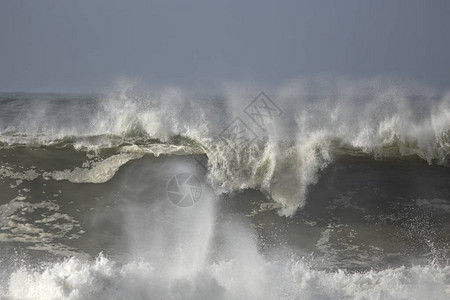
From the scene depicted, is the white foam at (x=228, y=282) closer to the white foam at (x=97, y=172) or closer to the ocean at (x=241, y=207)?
the ocean at (x=241, y=207)

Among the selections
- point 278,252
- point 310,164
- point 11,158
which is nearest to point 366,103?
point 310,164

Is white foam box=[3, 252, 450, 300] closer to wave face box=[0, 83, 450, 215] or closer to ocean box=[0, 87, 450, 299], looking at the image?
ocean box=[0, 87, 450, 299]

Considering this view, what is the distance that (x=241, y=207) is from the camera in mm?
8117

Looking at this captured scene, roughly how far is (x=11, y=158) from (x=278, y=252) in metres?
5.24

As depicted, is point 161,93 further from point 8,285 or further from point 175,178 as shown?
point 8,285

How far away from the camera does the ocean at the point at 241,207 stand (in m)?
7.05

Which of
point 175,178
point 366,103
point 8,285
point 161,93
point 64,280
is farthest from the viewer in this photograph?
point 161,93

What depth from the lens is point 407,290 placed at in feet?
23.1

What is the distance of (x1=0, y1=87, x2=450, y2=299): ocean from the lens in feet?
23.1

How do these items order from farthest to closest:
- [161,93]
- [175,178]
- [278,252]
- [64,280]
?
[161,93], [175,178], [278,252], [64,280]

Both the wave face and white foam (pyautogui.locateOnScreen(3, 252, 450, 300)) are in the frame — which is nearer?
white foam (pyautogui.locateOnScreen(3, 252, 450, 300))

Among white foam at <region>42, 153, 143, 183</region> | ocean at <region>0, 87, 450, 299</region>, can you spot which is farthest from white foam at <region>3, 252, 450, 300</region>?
white foam at <region>42, 153, 143, 183</region>

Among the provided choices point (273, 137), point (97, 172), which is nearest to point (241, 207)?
point (273, 137)

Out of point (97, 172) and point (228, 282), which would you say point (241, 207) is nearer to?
point (228, 282)
